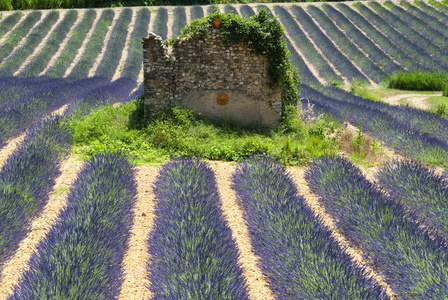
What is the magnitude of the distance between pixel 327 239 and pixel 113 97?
8709 millimetres

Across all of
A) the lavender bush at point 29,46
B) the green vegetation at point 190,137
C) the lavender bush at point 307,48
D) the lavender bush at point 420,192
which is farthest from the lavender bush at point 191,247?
the lavender bush at point 307,48

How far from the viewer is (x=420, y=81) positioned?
52.0 feet

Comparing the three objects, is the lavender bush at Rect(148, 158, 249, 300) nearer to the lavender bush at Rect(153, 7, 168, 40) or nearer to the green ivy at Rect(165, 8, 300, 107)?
the green ivy at Rect(165, 8, 300, 107)

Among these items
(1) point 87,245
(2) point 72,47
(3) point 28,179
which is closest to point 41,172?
(3) point 28,179

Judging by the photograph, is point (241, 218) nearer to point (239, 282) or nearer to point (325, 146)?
point (239, 282)

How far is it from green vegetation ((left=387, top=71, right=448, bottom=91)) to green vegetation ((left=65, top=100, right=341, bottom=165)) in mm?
9139

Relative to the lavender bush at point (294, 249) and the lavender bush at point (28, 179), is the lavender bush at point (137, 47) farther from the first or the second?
the lavender bush at point (294, 249)

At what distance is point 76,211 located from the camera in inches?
177

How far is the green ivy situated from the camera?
8.16 m

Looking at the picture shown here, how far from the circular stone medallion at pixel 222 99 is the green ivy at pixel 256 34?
107cm

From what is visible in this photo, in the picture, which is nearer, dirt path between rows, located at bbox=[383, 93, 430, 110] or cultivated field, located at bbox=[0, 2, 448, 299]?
cultivated field, located at bbox=[0, 2, 448, 299]

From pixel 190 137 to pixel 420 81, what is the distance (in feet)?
40.9

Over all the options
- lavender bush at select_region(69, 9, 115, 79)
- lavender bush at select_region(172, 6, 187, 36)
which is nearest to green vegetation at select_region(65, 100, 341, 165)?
lavender bush at select_region(69, 9, 115, 79)

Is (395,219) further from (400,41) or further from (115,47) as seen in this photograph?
(400,41)
